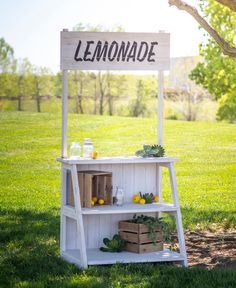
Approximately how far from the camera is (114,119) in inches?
752

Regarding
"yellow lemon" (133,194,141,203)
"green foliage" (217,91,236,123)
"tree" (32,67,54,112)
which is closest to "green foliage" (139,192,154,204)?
"yellow lemon" (133,194,141,203)

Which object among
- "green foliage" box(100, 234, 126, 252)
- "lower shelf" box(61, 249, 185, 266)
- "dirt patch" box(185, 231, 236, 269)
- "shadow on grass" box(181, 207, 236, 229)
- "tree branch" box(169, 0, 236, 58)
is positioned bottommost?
"dirt patch" box(185, 231, 236, 269)

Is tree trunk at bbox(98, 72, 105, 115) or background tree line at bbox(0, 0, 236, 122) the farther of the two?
tree trunk at bbox(98, 72, 105, 115)

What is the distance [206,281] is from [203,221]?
3174 millimetres

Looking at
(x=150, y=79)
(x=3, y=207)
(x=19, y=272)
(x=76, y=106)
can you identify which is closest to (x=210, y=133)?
(x=150, y=79)

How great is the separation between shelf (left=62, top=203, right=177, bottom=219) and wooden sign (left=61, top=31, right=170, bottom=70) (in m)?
1.26

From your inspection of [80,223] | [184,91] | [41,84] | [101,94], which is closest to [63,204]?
[80,223]

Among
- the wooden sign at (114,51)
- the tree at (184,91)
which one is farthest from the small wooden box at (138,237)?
the tree at (184,91)

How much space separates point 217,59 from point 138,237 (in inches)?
525

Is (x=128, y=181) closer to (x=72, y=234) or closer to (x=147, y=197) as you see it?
(x=147, y=197)

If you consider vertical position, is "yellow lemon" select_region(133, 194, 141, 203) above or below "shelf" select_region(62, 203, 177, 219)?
above

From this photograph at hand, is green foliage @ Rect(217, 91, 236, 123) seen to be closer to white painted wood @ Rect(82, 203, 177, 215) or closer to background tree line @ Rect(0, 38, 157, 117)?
background tree line @ Rect(0, 38, 157, 117)

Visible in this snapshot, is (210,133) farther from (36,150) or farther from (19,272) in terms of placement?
(19,272)

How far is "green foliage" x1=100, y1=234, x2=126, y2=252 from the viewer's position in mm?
6750
